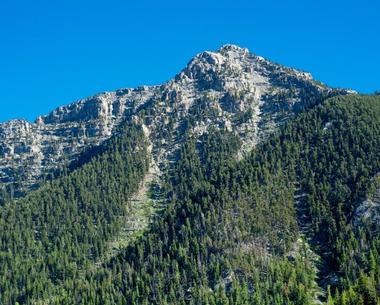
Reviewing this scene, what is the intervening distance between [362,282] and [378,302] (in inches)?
641

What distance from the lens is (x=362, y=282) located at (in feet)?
609

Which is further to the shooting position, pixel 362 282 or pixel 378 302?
pixel 362 282

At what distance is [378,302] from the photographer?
169500mm

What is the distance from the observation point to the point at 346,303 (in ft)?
591

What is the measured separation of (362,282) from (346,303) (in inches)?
401

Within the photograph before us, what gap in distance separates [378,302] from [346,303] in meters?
13.0
